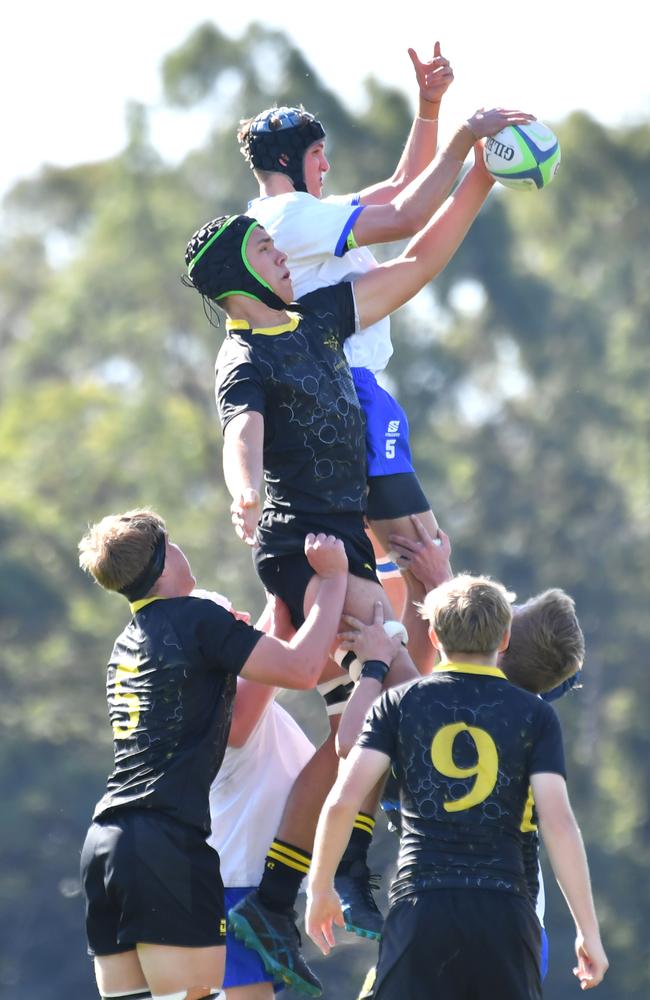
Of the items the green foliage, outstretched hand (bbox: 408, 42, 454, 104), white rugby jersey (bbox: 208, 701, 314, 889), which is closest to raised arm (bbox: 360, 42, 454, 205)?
outstretched hand (bbox: 408, 42, 454, 104)

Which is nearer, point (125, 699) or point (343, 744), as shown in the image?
point (125, 699)

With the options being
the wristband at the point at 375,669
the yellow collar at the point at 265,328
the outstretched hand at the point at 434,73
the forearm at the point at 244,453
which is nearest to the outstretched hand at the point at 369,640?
the wristband at the point at 375,669

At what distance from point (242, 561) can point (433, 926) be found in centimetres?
2318

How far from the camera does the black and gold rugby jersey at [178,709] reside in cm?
524

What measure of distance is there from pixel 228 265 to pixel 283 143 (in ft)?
2.40

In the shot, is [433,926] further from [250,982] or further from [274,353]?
[274,353]

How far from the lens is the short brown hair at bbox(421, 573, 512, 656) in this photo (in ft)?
16.3

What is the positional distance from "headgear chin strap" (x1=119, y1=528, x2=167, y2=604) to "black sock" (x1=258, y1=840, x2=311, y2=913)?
1.01 metres

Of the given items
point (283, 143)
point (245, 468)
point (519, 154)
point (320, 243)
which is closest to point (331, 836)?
point (245, 468)

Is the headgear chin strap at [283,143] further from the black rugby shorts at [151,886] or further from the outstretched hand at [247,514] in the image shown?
the black rugby shorts at [151,886]

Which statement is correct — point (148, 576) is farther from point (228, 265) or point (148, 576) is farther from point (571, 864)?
point (571, 864)

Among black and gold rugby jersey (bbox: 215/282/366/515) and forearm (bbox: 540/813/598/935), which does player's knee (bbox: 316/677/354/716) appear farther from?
forearm (bbox: 540/813/598/935)

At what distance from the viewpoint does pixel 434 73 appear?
21.2ft

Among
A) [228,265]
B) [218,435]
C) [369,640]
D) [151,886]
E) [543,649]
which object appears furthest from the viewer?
[218,435]
